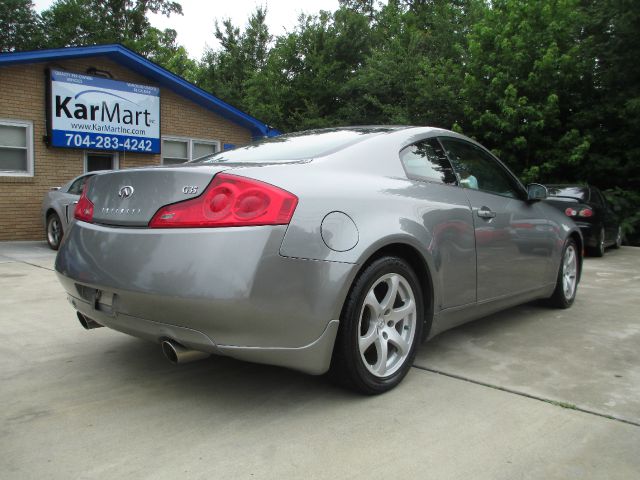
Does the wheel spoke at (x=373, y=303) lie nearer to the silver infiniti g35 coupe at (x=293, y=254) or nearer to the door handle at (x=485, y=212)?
the silver infiniti g35 coupe at (x=293, y=254)

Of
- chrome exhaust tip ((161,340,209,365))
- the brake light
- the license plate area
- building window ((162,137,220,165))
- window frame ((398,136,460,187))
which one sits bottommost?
chrome exhaust tip ((161,340,209,365))

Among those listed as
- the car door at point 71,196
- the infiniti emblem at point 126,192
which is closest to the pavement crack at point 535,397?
the infiniti emblem at point 126,192

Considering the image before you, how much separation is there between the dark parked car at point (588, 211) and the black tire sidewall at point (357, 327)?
7.36m

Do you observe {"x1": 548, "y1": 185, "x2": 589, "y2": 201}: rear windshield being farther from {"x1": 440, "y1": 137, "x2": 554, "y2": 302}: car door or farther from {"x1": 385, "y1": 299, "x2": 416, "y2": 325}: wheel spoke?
{"x1": 385, "y1": 299, "x2": 416, "y2": 325}: wheel spoke

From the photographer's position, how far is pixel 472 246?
142 inches

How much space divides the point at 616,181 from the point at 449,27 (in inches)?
383

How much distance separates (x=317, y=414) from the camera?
8.97 ft

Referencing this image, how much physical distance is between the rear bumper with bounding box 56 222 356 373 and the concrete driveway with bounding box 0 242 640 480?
0.38 metres

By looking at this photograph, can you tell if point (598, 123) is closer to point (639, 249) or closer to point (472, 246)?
point (639, 249)

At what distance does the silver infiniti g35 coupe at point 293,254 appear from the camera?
2477mm

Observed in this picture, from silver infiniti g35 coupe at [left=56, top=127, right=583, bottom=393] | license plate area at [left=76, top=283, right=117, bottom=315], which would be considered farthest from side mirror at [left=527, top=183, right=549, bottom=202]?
license plate area at [left=76, top=283, right=117, bottom=315]

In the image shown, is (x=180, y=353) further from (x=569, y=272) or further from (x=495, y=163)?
(x=569, y=272)

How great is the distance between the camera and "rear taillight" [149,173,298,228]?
8.22 ft

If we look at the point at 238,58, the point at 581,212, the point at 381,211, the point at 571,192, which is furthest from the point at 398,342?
the point at 238,58
